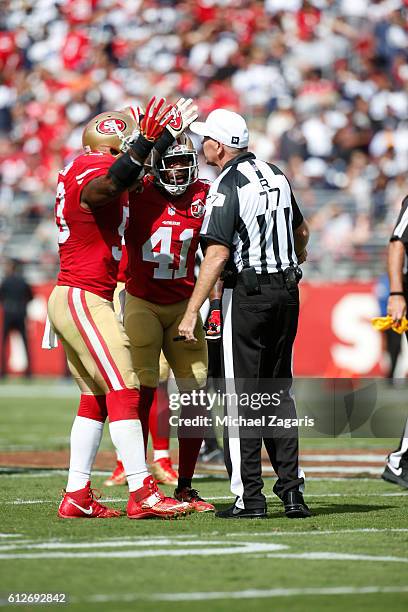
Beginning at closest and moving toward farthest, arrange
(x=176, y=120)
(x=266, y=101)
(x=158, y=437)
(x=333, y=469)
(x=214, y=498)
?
1. (x=176, y=120)
2. (x=214, y=498)
3. (x=158, y=437)
4. (x=333, y=469)
5. (x=266, y=101)

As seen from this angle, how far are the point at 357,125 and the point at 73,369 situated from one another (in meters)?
13.6

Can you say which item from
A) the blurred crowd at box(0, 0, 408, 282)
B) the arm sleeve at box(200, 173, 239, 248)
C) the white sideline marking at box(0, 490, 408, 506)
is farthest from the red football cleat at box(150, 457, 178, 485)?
the blurred crowd at box(0, 0, 408, 282)

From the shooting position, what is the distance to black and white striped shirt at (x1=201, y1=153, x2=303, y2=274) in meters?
6.16

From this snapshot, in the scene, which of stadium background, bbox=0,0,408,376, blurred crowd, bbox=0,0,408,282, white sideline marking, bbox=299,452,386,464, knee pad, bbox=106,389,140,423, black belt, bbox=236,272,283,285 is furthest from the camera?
blurred crowd, bbox=0,0,408,282

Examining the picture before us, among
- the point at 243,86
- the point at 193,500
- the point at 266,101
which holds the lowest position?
the point at 193,500

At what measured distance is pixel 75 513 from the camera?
244 inches

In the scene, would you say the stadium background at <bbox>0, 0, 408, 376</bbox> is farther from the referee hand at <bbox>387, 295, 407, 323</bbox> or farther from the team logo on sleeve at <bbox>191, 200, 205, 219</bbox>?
the team logo on sleeve at <bbox>191, 200, 205, 219</bbox>

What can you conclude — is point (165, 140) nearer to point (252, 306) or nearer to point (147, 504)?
point (252, 306)

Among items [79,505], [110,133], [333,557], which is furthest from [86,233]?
[333,557]

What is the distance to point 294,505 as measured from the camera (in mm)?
6215

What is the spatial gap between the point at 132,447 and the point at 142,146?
153 cm

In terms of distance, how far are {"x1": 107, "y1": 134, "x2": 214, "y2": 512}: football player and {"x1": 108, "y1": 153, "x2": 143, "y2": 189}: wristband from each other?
817mm

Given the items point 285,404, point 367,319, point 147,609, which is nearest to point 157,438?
point 285,404

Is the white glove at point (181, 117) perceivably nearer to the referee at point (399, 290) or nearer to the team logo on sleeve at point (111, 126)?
the team logo on sleeve at point (111, 126)
